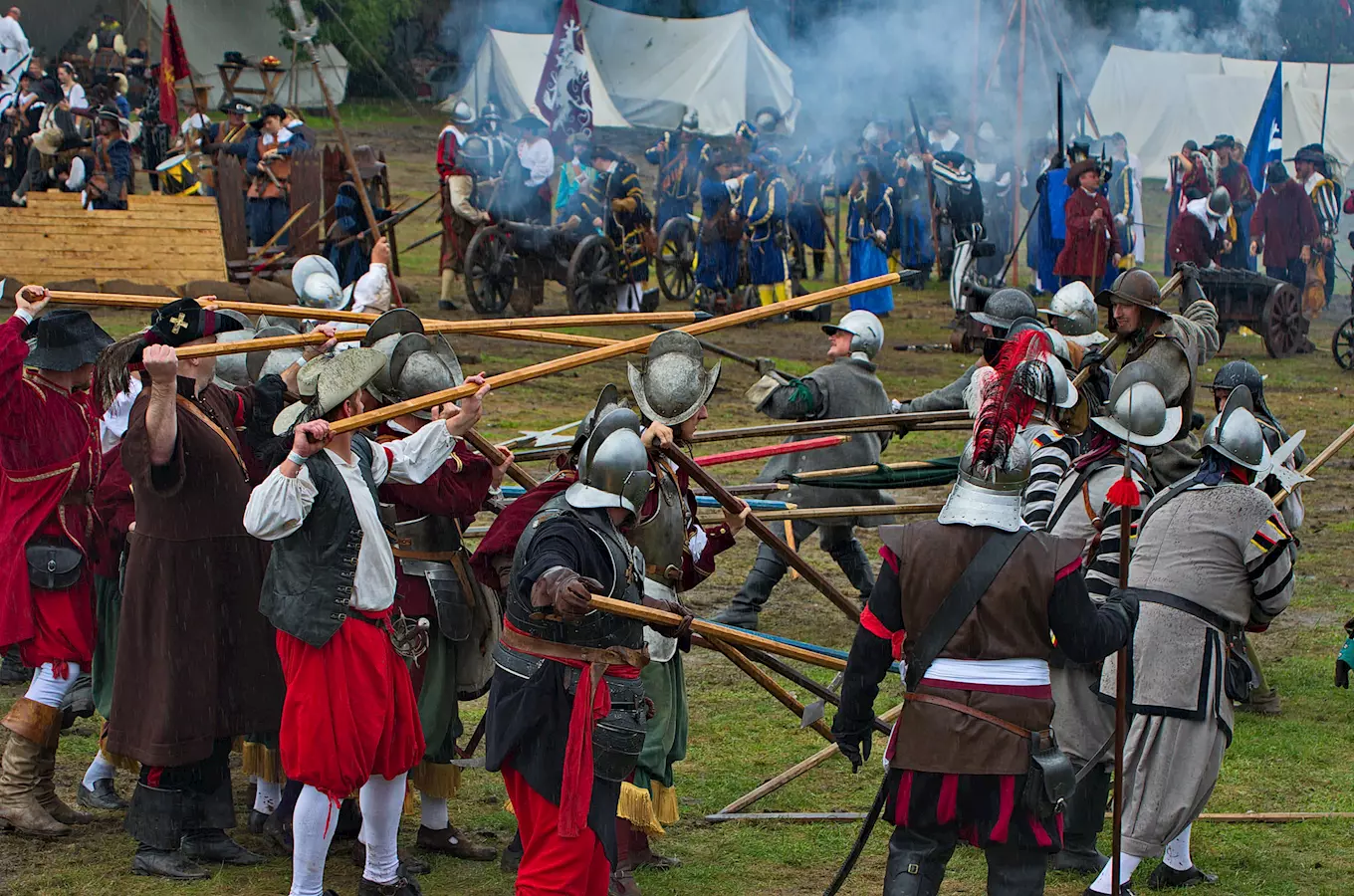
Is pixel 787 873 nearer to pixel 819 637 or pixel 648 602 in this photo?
pixel 648 602

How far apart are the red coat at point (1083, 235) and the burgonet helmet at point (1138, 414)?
11.4 meters

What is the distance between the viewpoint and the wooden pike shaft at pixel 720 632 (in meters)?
3.93

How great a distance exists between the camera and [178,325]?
4.63 meters

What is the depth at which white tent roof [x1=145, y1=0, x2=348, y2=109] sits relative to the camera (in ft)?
88.2

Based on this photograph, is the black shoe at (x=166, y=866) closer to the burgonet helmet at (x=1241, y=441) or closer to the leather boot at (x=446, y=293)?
the burgonet helmet at (x=1241, y=441)

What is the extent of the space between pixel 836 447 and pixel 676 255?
10.8 meters

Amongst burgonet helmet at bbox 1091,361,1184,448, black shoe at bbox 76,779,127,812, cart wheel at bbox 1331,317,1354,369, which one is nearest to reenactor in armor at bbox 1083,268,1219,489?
burgonet helmet at bbox 1091,361,1184,448

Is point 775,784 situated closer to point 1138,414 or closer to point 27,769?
point 1138,414

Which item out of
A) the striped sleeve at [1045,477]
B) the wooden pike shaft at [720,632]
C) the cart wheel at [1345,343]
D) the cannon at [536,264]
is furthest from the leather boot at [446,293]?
the wooden pike shaft at [720,632]

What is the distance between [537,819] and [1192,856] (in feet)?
7.83

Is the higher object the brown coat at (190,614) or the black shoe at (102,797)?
the brown coat at (190,614)

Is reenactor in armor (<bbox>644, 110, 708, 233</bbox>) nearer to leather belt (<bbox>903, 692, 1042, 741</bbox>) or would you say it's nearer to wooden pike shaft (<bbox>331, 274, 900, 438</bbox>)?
wooden pike shaft (<bbox>331, 274, 900, 438</bbox>)

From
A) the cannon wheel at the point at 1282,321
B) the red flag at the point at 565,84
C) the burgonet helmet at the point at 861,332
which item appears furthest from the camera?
the red flag at the point at 565,84

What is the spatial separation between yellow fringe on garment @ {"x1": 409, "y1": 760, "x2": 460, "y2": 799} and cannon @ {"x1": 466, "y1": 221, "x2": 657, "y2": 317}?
1092 centimetres
